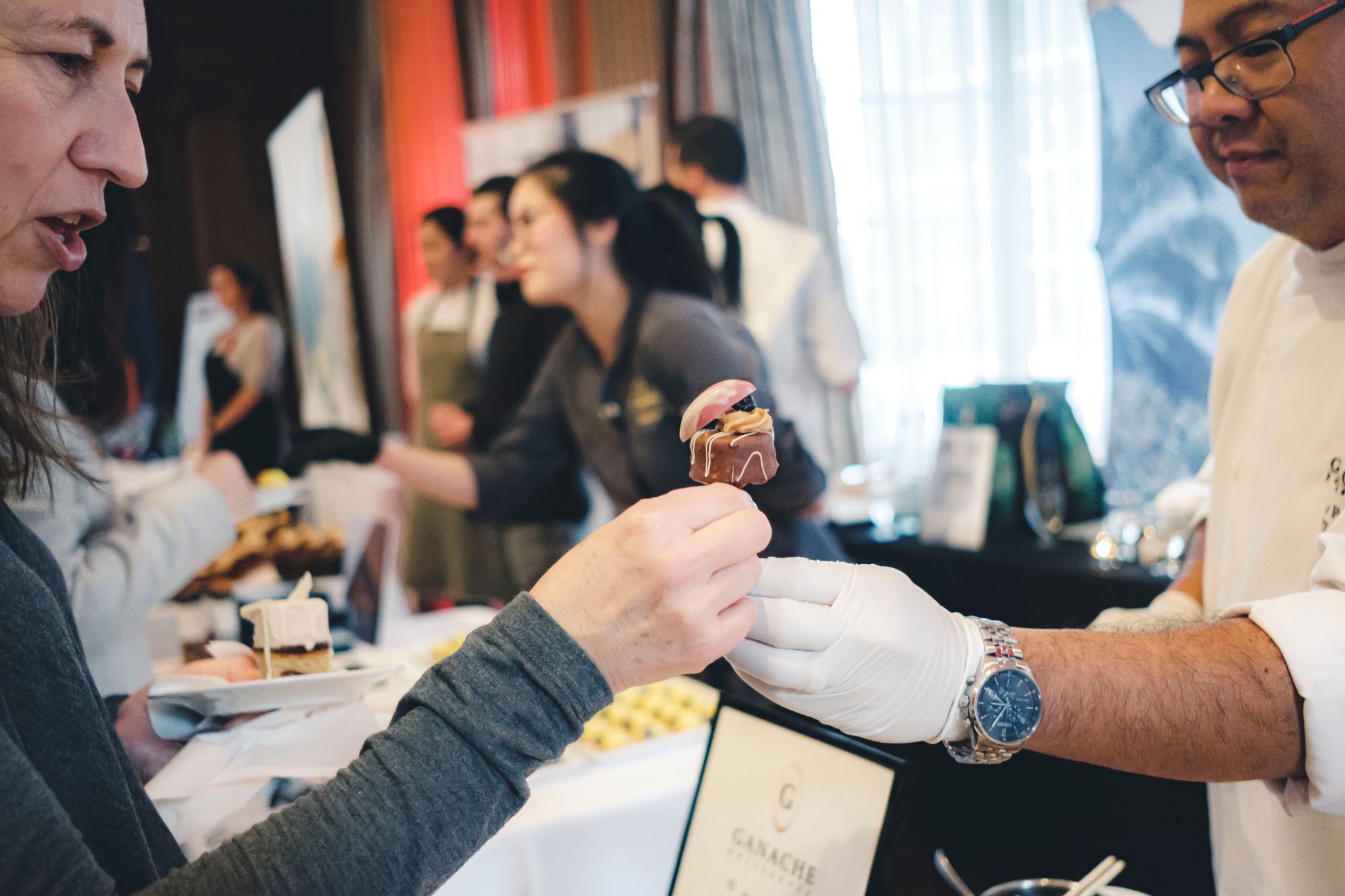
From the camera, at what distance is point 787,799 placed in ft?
3.47

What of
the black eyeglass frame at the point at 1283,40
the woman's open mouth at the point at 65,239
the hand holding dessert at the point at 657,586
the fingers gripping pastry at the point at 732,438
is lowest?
the hand holding dessert at the point at 657,586

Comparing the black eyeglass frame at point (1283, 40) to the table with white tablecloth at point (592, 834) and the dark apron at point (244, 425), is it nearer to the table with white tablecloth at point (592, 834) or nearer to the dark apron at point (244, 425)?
the table with white tablecloth at point (592, 834)

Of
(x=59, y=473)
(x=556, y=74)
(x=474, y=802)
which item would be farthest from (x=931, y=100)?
(x=474, y=802)

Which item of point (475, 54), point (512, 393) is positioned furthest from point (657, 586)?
point (475, 54)

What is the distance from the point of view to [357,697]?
3.68ft

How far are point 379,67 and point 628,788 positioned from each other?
5895 millimetres

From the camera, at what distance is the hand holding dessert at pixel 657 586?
776mm

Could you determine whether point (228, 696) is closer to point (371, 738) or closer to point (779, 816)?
point (371, 738)

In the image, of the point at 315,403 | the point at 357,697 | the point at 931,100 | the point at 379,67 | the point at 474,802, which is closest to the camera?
the point at 474,802

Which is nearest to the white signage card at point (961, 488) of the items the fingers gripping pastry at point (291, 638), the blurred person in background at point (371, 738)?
the fingers gripping pastry at point (291, 638)

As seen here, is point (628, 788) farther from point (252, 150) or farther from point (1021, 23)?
point (252, 150)

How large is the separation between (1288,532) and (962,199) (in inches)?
127

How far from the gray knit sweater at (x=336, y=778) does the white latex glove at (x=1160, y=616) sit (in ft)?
2.11

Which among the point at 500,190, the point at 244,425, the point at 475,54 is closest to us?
the point at 500,190
